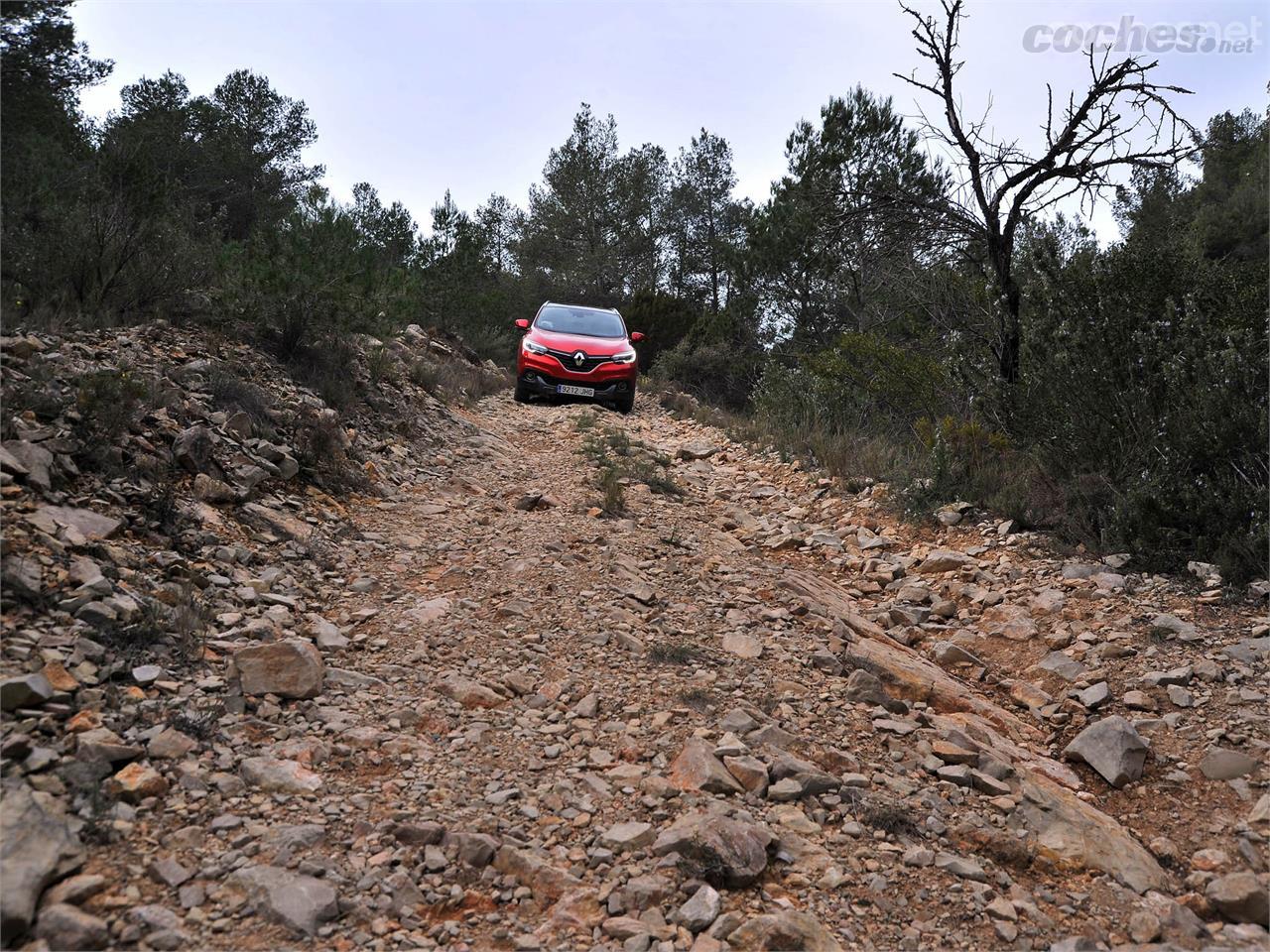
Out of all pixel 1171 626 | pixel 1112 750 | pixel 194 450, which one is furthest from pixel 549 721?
pixel 1171 626

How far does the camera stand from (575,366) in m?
12.5

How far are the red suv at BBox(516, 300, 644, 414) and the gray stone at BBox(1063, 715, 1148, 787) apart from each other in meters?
9.54

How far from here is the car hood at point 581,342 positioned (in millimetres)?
12578

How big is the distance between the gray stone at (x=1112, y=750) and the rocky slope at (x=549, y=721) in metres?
0.01

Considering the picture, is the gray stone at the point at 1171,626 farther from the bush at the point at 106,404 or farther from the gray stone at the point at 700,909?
the bush at the point at 106,404

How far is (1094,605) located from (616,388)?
8.61 metres

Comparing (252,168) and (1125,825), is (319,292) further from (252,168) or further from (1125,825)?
(252,168)

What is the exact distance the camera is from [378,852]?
8.40 feet

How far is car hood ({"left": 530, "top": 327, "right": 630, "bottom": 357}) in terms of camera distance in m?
12.6

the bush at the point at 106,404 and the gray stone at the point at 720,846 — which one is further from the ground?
the bush at the point at 106,404

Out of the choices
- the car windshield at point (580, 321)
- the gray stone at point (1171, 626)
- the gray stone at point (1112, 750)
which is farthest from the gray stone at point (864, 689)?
the car windshield at point (580, 321)

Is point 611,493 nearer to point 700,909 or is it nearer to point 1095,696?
point 1095,696

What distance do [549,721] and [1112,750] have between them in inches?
94.9

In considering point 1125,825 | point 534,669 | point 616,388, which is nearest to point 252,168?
point 616,388
